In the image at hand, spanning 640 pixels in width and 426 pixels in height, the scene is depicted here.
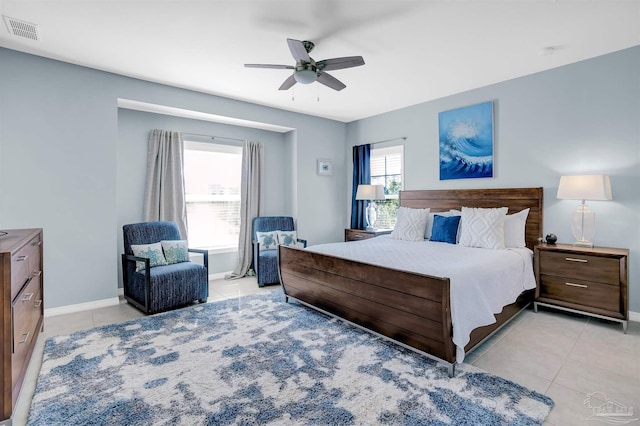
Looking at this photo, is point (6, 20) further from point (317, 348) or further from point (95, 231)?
point (317, 348)

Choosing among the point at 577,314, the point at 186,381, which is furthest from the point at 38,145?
the point at 577,314

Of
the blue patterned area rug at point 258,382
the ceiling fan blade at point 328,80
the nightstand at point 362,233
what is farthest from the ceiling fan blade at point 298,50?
the nightstand at point 362,233

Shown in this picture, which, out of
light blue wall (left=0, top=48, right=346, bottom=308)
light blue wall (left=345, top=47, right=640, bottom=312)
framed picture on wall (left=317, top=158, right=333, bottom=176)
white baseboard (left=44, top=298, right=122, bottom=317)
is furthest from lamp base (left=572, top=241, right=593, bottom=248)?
white baseboard (left=44, top=298, right=122, bottom=317)

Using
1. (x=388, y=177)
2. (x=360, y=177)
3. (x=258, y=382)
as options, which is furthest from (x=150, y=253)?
(x=388, y=177)

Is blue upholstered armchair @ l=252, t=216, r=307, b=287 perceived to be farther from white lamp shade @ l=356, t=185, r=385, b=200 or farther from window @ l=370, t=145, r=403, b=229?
window @ l=370, t=145, r=403, b=229

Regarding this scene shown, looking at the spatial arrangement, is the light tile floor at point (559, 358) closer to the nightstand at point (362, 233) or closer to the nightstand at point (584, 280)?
the nightstand at point (584, 280)

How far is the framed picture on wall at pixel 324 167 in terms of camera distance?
229 inches

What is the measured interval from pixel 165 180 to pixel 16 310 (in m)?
2.90

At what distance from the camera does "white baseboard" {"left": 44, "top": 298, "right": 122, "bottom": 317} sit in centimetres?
342

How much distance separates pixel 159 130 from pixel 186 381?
353cm

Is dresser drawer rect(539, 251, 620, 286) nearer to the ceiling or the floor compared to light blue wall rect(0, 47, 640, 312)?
nearer to the floor

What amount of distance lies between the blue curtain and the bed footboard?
7.85ft

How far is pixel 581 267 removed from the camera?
10.5 ft

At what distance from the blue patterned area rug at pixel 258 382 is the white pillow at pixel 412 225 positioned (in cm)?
179
